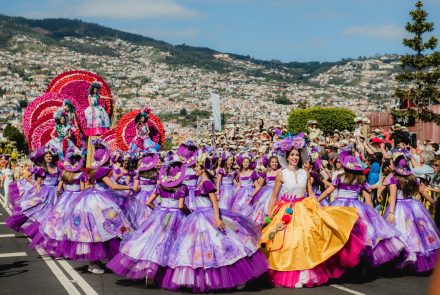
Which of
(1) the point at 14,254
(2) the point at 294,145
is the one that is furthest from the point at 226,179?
(2) the point at 294,145

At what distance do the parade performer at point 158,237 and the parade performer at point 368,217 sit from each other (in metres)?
2.59

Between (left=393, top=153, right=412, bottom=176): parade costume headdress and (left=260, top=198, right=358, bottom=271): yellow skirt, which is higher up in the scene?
(left=393, top=153, right=412, bottom=176): parade costume headdress

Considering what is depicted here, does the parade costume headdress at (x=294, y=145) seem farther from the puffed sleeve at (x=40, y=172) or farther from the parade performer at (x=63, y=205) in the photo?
the puffed sleeve at (x=40, y=172)

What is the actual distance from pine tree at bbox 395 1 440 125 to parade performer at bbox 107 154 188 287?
23649mm

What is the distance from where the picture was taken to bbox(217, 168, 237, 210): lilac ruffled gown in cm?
1447

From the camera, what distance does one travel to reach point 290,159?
851 cm

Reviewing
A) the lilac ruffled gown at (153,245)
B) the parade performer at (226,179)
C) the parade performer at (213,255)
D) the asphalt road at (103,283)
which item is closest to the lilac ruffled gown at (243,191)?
the parade performer at (226,179)

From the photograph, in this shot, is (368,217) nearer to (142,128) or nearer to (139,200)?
(139,200)

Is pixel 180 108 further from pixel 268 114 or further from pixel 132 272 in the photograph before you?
pixel 132 272

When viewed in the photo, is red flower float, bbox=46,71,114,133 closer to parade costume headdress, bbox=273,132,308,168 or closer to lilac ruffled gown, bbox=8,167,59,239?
lilac ruffled gown, bbox=8,167,59,239

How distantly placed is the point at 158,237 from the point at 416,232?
4194 mm

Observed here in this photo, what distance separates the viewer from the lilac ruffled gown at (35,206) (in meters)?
11.7

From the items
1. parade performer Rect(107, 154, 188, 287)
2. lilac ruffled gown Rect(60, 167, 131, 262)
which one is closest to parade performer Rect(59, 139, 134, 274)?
lilac ruffled gown Rect(60, 167, 131, 262)

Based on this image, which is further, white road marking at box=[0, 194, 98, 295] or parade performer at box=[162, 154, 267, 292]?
white road marking at box=[0, 194, 98, 295]
